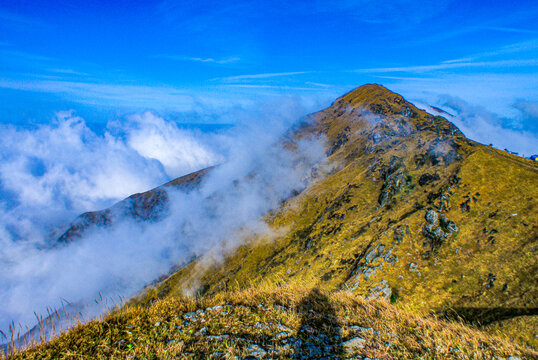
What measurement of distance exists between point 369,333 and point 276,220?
536ft

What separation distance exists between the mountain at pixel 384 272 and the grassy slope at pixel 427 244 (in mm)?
337

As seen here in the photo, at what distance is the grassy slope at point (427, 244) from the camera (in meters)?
49.1

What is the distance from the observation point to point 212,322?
8.26 metres

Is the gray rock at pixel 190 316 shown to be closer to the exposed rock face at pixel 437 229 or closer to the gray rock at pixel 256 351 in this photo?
the gray rock at pixel 256 351

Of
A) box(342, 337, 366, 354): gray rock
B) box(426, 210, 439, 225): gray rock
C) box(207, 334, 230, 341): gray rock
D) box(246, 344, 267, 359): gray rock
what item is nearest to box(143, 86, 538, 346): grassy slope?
box(426, 210, 439, 225): gray rock

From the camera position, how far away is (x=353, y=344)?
7.45 m

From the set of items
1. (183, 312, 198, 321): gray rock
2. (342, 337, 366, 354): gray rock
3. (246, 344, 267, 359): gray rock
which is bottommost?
(342, 337, 366, 354): gray rock

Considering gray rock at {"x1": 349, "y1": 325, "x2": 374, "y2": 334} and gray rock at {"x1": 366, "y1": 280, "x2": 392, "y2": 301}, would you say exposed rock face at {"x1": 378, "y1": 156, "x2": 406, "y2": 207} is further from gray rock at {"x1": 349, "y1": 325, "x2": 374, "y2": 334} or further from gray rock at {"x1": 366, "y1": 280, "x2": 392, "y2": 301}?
gray rock at {"x1": 349, "y1": 325, "x2": 374, "y2": 334}

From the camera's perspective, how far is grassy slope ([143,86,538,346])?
49.1 m

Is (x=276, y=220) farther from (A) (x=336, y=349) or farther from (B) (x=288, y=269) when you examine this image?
(A) (x=336, y=349)

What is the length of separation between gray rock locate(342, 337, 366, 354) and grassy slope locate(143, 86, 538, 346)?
13.7ft

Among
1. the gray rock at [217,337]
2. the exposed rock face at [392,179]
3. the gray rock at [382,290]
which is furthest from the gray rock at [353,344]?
the exposed rock face at [392,179]

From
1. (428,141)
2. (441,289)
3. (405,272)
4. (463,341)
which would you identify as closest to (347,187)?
(428,141)

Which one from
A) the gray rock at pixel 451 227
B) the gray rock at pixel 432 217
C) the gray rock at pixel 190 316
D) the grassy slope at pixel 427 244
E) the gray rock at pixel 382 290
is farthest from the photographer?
the gray rock at pixel 432 217
